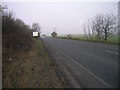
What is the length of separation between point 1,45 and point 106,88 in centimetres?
796

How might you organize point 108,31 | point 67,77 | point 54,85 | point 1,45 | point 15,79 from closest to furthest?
point 54,85 → point 15,79 → point 67,77 → point 1,45 → point 108,31

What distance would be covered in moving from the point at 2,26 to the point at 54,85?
10648 mm

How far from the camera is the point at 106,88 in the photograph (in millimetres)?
4895

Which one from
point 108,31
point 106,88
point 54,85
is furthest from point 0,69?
point 108,31

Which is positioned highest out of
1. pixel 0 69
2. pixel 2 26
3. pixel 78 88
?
pixel 2 26

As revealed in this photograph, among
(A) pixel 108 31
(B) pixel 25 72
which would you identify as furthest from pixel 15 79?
(A) pixel 108 31

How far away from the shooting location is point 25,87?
15.7 feet

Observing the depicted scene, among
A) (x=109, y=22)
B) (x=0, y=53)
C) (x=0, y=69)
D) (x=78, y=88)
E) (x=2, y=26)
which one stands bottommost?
(x=78, y=88)

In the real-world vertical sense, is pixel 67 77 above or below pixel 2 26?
below

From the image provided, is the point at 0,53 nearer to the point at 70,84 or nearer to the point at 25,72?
the point at 25,72

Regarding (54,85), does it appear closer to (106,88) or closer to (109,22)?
(106,88)

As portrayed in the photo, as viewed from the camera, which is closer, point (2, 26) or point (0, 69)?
point (0, 69)

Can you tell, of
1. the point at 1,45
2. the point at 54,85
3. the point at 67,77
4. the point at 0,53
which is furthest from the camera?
the point at 1,45

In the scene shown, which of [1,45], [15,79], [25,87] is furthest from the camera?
[1,45]
